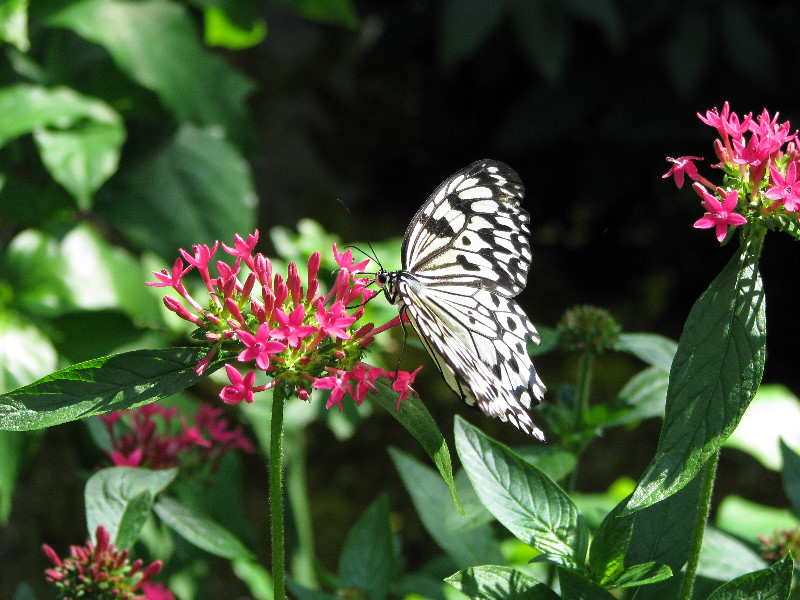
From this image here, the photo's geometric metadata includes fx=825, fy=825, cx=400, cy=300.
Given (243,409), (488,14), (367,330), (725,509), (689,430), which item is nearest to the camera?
(689,430)

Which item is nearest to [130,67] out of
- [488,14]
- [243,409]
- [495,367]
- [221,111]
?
[221,111]

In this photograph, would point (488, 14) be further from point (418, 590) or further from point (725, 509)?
point (418, 590)

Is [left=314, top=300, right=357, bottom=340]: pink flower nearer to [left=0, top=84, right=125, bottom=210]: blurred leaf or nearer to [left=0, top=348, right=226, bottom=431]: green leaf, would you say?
[left=0, top=348, right=226, bottom=431]: green leaf

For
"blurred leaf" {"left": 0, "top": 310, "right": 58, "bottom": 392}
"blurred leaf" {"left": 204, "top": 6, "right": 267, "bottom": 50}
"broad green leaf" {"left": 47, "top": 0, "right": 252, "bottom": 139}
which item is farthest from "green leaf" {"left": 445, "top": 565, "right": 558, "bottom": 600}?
"blurred leaf" {"left": 204, "top": 6, "right": 267, "bottom": 50}

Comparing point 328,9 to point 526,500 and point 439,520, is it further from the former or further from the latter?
point 526,500

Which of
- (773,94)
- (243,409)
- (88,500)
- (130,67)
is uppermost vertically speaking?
(773,94)

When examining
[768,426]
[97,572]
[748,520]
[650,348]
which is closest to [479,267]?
[650,348]
